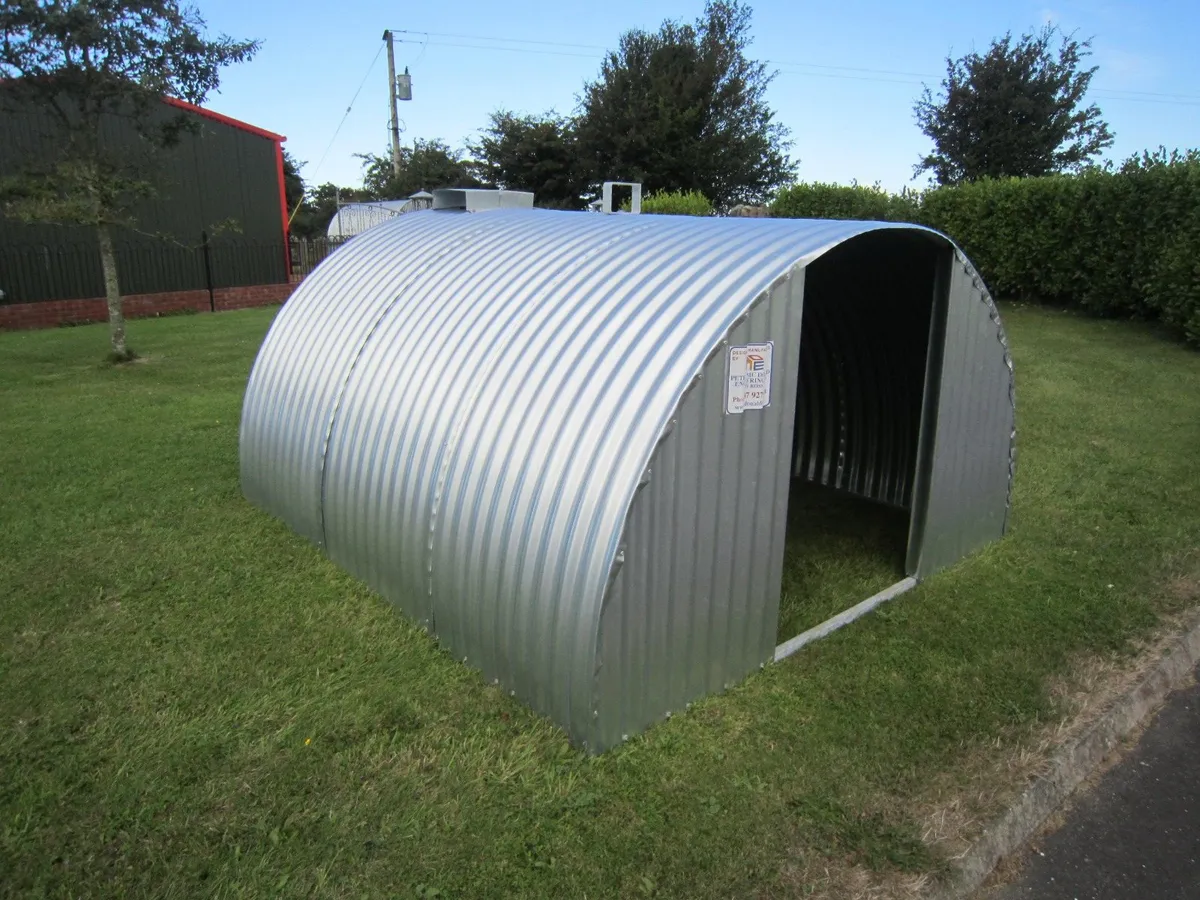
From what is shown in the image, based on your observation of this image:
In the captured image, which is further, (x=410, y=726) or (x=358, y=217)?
(x=358, y=217)

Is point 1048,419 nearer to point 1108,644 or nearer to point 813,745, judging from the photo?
point 1108,644

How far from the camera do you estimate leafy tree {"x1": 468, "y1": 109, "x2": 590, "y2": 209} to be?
3722cm

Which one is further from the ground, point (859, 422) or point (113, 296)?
point (113, 296)

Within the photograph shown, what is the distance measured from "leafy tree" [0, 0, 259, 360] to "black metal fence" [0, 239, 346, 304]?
5823 mm

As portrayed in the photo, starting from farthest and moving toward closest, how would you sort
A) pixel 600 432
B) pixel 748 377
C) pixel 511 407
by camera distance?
pixel 511 407, pixel 748 377, pixel 600 432

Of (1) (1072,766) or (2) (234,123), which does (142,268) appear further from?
(1) (1072,766)

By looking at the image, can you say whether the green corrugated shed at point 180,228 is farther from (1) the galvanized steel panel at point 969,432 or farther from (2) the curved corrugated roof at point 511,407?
(1) the galvanized steel panel at point 969,432

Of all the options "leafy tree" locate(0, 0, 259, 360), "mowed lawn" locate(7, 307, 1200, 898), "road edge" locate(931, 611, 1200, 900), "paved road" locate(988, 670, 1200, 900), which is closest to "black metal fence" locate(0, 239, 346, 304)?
"leafy tree" locate(0, 0, 259, 360)

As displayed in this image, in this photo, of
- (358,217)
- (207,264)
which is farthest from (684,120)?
(207,264)

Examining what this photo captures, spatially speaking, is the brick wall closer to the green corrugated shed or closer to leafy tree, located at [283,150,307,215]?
the green corrugated shed

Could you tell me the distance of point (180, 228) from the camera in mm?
21953

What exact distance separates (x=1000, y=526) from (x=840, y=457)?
1.58 metres

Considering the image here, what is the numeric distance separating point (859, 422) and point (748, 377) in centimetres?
382

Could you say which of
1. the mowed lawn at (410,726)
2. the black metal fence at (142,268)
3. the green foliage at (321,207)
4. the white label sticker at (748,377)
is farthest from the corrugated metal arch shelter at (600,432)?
the green foliage at (321,207)
